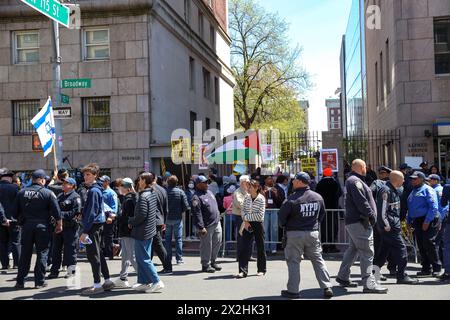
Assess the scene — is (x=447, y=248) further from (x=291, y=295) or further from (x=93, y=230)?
(x=93, y=230)

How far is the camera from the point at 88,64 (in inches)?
861

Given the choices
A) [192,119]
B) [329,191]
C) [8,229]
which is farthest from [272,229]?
[192,119]

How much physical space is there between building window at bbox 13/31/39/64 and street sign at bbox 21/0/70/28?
9.64m

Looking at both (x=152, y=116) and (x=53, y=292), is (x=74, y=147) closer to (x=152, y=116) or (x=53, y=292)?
(x=152, y=116)

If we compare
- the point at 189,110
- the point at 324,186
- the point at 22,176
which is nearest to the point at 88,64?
the point at 22,176

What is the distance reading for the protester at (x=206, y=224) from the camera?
10.4 metres

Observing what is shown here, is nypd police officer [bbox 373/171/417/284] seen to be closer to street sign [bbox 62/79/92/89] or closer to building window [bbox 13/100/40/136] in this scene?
street sign [bbox 62/79/92/89]

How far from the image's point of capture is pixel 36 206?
912 centimetres

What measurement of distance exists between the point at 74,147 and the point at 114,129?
6.08ft

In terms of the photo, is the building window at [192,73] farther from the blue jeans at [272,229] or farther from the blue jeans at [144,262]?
the blue jeans at [144,262]

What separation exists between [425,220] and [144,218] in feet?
16.4

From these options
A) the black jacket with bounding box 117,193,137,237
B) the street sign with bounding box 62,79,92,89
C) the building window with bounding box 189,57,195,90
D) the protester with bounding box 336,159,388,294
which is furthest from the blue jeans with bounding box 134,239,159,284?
the building window with bounding box 189,57,195,90

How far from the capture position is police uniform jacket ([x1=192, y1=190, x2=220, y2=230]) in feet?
34.1

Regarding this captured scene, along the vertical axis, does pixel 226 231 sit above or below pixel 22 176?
below
